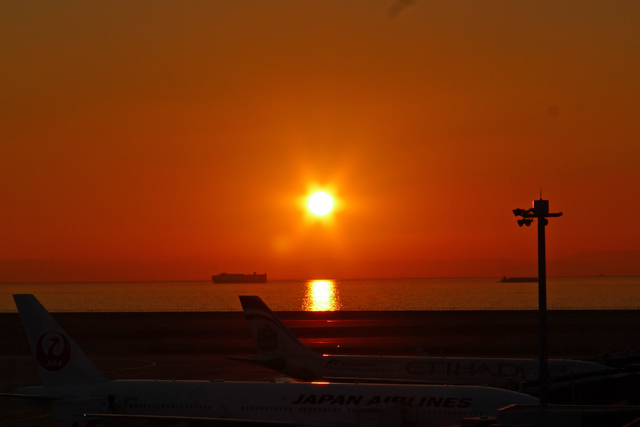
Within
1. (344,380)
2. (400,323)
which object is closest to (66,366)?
(344,380)

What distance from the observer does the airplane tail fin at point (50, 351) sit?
33.7 metres

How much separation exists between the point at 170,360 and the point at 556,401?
49.7 meters

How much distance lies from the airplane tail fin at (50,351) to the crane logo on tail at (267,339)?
16.1 m

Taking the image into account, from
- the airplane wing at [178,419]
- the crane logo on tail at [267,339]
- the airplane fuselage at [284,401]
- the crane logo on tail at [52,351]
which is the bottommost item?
the airplane wing at [178,419]

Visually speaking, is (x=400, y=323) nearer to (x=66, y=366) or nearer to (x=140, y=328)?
(x=140, y=328)

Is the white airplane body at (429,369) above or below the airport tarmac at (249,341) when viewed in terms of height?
below

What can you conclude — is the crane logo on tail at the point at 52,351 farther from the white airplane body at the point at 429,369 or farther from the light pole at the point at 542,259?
the light pole at the point at 542,259

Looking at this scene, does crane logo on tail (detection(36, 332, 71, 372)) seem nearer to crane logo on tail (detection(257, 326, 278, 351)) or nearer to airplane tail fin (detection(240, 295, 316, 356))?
airplane tail fin (detection(240, 295, 316, 356))

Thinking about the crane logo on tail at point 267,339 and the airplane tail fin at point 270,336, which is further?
the crane logo on tail at point 267,339

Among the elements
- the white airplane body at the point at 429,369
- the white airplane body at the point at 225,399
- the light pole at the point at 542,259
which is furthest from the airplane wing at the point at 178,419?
the white airplane body at the point at 429,369

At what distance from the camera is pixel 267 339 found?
4853 centimetres

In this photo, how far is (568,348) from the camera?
276 ft

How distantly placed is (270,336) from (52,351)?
17459 mm

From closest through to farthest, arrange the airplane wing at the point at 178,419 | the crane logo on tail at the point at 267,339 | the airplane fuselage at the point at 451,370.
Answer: the airplane wing at the point at 178,419 → the airplane fuselage at the point at 451,370 → the crane logo on tail at the point at 267,339
